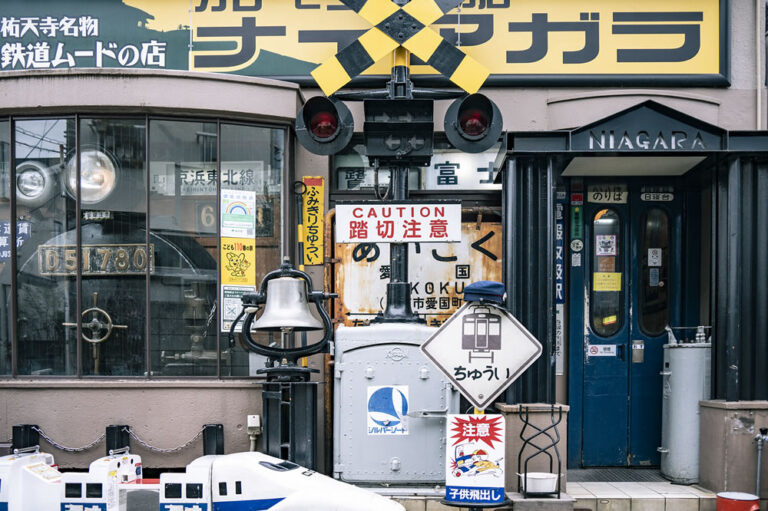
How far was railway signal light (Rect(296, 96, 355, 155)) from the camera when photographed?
7043 millimetres

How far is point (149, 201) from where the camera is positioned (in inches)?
328

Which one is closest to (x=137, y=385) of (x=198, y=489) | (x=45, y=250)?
(x=45, y=250)

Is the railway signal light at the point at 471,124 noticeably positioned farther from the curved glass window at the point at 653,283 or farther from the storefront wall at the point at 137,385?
the curved glass window at the point at 653,283

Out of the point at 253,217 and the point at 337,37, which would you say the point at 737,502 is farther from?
the point at 337,37

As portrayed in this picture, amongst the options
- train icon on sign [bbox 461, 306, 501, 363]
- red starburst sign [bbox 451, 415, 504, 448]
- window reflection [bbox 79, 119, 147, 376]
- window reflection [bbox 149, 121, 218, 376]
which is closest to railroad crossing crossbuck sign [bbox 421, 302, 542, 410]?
train icon on sign [bbox 461, 306, 501, 363]

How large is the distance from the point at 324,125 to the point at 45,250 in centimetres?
391

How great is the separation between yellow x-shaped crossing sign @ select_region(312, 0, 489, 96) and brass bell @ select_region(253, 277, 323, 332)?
222 cm

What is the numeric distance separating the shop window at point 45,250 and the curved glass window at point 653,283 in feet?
23.2

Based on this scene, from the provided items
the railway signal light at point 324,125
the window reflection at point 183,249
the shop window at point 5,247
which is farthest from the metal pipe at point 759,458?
the shop window at point 5,247

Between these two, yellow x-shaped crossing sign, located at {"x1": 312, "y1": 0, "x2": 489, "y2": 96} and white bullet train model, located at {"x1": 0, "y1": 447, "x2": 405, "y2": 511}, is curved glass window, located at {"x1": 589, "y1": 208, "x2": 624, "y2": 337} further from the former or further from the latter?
white bullet train model, located at {"x1": 0, "y1": 447, "x2": 405, "y2": 511}

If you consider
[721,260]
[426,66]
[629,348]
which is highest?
[426,66]

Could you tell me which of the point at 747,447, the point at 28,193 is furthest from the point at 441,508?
the point at 28,193

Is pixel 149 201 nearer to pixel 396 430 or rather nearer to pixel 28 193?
pixel 28 193

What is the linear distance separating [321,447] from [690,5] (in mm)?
7306
